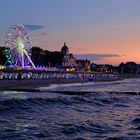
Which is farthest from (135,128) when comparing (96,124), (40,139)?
(40,139)

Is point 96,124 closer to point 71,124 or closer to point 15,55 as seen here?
point 71,124

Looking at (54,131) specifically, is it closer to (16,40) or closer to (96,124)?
(96,124)

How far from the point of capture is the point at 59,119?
792 inches

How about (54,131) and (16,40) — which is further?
(16,40)

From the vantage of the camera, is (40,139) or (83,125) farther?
(83,125)

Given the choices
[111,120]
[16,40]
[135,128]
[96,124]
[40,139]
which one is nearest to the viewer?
[40,139]

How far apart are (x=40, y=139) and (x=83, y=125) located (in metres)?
3.82

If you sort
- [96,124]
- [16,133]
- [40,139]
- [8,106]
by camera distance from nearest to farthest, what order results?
[40,139] → [16,133] → [96,124] → [8,106]

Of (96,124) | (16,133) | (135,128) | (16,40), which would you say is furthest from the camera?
(16,40)

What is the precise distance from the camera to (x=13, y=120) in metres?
19.2

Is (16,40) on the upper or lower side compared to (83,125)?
upper

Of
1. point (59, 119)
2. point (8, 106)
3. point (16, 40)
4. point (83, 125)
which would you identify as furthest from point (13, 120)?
point (16, 40)

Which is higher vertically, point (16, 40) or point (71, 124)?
point (16, 40)

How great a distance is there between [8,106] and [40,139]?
1299 cm
